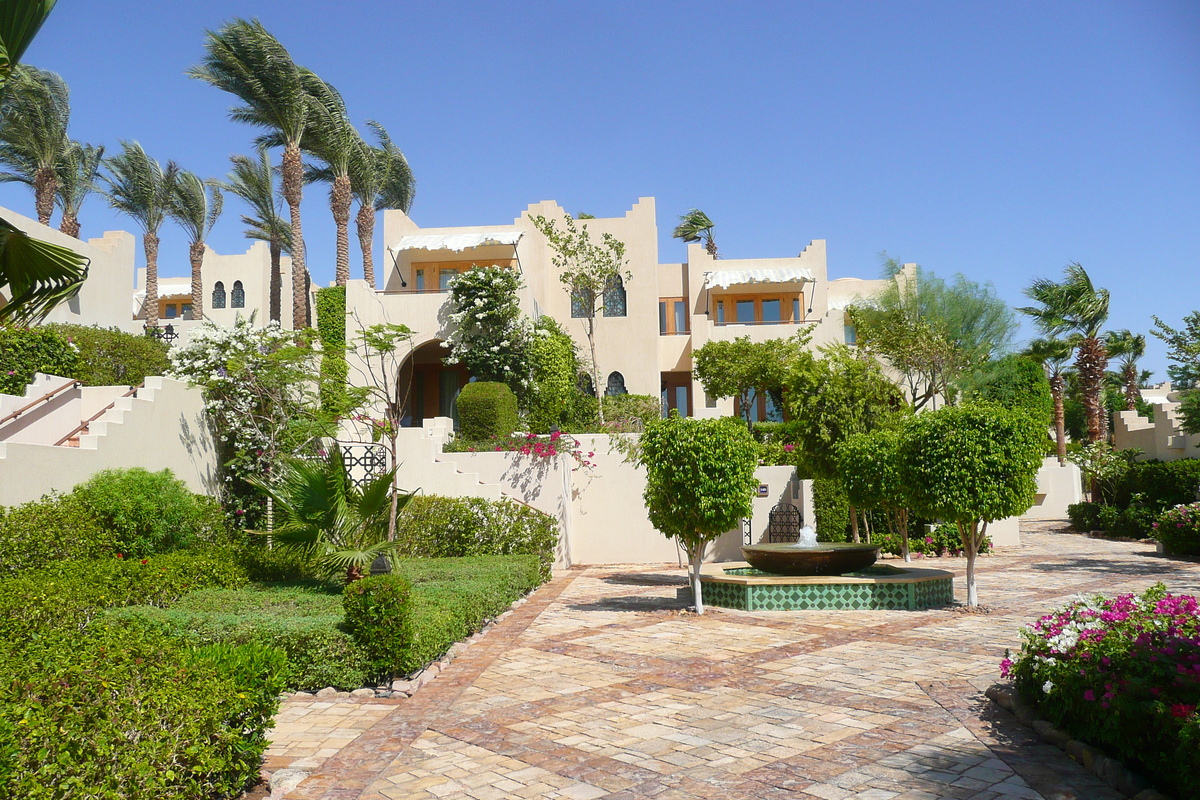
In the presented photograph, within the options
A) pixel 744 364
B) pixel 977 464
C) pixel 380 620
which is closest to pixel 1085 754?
pixel 380 620

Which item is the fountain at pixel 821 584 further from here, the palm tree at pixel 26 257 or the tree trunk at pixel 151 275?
the tree trunk at pixel 151 275

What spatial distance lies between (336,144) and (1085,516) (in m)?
27.1

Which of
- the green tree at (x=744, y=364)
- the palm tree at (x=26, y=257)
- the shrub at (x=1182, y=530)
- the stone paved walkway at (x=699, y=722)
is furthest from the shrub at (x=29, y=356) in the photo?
the shrub at (x=1182, y=530)

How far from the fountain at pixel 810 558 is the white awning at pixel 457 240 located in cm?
1663

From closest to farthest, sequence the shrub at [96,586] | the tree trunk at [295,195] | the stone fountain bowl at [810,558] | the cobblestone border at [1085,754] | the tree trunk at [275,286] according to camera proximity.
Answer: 1. the cobblestone border at [1085,754]
2. the shrub at [96,586]
3. the stone fountain bowl at [810,558]
4. the tree trunk at [295,195]
5. the tree trunk at [275,286]

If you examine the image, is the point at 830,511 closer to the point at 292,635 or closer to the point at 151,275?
the point at 292,635

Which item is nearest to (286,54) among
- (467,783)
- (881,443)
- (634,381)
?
(634,381)

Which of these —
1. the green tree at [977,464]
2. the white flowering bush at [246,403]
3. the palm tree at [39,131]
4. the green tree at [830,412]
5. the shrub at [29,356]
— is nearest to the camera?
the green tree at [977,464]

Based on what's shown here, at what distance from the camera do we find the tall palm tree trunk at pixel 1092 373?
109ft

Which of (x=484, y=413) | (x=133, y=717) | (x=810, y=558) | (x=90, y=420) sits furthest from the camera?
(x=484, y=413)

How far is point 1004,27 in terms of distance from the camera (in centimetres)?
1157

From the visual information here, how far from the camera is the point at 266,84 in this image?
26203 millimetres

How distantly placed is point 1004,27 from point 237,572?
13.1 meters

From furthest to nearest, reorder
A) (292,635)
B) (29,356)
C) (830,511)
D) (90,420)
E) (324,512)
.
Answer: (830,511), (29,356), (90,420), (324,512), (292,635)
